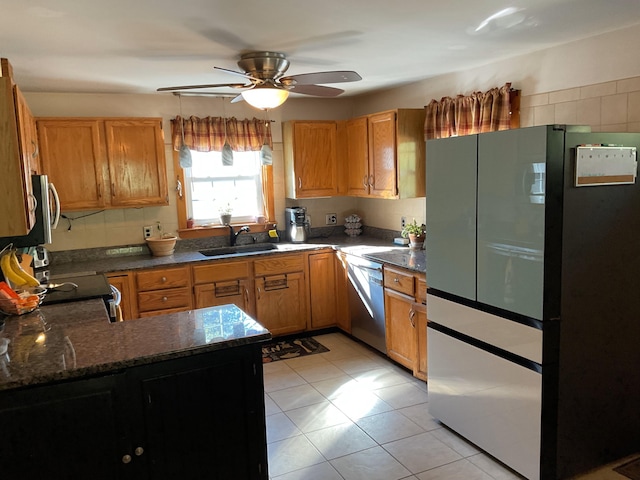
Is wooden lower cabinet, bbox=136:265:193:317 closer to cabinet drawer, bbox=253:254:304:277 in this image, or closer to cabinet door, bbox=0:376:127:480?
cabinet drawer, bbox=253:254:304:277

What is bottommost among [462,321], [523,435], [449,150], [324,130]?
[523,435]

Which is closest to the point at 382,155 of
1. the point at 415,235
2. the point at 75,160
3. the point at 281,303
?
the point at 415,235

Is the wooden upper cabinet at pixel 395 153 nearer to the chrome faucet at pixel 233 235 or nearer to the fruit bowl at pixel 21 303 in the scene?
the chrome faucet at pixel 233 235

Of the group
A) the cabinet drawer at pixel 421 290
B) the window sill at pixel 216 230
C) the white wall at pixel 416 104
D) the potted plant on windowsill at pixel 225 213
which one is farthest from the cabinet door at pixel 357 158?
the cabinet drawer at pixel 421 290

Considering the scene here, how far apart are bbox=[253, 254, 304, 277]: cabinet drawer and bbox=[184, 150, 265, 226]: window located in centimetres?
71

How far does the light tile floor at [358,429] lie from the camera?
267cm

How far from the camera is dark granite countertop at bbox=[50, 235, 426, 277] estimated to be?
3.90m

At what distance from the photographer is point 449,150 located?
9.30 ft

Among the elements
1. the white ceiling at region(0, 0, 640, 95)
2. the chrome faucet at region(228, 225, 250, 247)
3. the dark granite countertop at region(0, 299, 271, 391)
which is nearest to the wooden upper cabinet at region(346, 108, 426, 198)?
the white ceiling at region(0, 0, 640, 95)

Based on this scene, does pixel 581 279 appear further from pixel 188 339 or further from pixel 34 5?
pixel 34 5

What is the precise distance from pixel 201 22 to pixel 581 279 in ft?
7.05

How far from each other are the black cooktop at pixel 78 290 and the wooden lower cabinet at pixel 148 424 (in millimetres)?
1188

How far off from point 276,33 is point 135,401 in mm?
1860

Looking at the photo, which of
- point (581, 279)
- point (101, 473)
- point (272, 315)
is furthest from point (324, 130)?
point (101, 473)
